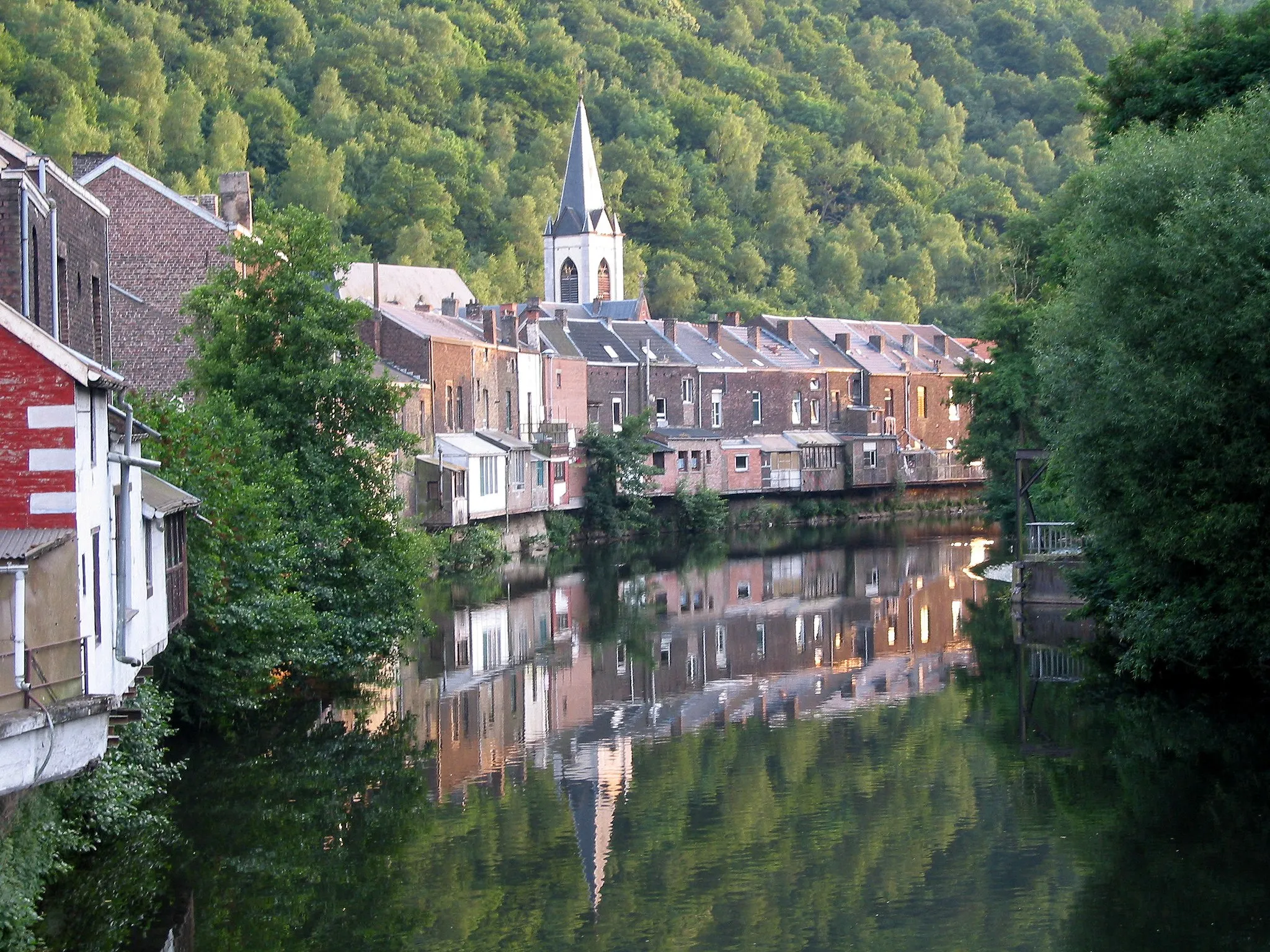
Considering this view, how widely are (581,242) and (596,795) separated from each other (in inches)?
2851

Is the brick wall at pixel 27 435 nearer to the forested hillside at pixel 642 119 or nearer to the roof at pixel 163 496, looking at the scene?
the roof at pixel 163 496

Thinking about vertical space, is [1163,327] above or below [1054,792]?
above

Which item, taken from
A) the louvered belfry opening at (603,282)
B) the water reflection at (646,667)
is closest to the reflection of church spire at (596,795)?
the water reflection at (646,667)

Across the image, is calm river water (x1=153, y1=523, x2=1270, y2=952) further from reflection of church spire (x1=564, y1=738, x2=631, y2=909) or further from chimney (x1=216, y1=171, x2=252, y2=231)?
chimney (x1=216, y1=171, x2=252, y2=231)

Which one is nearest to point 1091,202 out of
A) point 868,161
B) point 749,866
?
point 749,866

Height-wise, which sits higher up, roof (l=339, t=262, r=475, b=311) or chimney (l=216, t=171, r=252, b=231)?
roof (l=339, t=262, r=475, b=311)

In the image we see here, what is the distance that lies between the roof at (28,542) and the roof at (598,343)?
176 ft

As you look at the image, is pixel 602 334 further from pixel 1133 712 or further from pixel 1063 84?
pixel 1063 84

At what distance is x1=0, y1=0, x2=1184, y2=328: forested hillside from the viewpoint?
84812 millimetres

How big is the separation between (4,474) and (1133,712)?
18117 mm

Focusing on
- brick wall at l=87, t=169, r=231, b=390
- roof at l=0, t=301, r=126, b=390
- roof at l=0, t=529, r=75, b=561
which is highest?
brick wall at l=87, t=169, r=231, b=390

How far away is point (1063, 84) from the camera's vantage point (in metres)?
151

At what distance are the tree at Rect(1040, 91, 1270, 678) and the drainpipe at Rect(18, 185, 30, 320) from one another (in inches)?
580

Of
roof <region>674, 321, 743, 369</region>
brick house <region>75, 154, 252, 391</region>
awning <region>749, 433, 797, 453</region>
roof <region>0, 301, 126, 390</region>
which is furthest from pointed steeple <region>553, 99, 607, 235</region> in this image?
roof <region>0, 301, 126, 390</region>
